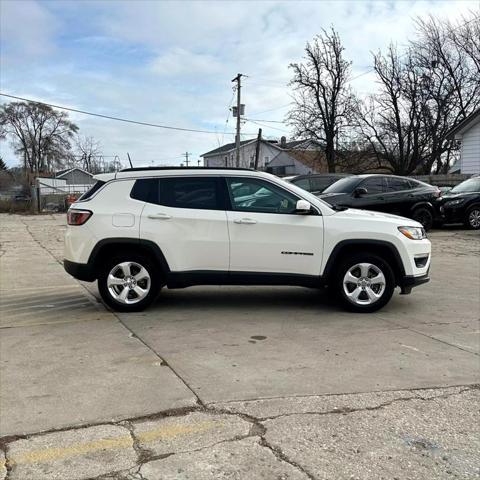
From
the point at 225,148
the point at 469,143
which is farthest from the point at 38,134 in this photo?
the point at 469,143

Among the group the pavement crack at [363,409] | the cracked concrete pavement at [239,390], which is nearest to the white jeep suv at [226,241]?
the cracked concrete pavement at [239,390]

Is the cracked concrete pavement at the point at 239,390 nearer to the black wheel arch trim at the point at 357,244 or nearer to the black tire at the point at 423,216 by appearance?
the black wheel arch trim at the point at 357,244

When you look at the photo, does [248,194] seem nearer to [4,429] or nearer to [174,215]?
[174,215]

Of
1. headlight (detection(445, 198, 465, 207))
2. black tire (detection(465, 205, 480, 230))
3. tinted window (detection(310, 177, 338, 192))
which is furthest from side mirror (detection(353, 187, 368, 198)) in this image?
black tire (detection(465, 205, 480, 230))

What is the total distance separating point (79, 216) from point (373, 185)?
10222mm

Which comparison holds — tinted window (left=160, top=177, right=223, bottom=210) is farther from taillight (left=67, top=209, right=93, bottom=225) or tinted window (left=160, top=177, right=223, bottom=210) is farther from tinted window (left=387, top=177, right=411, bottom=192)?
tinted window (left=387, top=177, right=411, bottom=192)

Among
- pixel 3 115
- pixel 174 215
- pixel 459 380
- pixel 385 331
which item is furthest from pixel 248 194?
pixel 3 115

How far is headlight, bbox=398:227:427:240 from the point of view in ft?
23.0

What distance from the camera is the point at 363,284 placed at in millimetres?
6953

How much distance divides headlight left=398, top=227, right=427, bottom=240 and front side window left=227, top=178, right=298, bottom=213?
1426mm

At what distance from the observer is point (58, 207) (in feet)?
117

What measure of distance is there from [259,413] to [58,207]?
34.0 m

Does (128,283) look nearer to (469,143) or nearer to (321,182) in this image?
(321,182)

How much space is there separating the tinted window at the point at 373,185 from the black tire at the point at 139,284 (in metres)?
9.45
